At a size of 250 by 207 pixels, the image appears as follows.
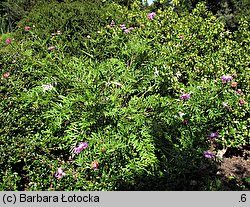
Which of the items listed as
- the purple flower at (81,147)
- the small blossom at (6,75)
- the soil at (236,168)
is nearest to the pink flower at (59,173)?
the purple flower at (81,147)

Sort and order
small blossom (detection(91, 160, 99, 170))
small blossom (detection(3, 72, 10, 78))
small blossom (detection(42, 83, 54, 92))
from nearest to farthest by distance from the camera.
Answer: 1. small blossom (detection(91, 160, 99, 170))
2. small blossom (detection(42, 83, 54, 92))
3. small blossom (detection(3, 72, 10, 78))

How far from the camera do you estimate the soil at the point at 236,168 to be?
308 cm

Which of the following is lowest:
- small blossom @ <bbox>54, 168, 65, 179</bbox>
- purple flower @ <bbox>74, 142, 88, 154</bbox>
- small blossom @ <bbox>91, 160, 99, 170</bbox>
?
small blossom @ <bbox>54, 168, 65, 179</bbox>

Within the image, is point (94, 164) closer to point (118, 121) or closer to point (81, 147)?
point (81, 147)

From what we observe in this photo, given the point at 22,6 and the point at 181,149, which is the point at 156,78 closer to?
the point at 181,149

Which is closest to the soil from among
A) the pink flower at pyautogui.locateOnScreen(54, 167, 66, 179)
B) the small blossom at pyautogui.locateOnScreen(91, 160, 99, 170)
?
the small blossom at pyautogui.locateOnScreen(91, 160, 99, 170)

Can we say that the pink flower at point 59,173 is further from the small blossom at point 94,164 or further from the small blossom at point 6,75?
the small blossom at point 6,75

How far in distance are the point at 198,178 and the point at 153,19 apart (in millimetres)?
2693

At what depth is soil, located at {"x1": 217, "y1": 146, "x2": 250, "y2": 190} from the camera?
10.1ft

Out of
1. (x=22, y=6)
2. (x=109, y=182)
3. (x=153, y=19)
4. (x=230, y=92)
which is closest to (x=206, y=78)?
(x=230, y=92)

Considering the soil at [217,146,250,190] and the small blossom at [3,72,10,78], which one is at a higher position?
the small blossom at [3,72,10,78]

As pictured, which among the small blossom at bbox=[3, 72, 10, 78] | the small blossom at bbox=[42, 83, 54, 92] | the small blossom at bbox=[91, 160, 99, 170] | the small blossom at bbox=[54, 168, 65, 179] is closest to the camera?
the small blossom at bbox=[91, 160, 99, 170]

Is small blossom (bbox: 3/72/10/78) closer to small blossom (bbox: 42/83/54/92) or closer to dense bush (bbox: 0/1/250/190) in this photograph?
dense bush (bbox: 0/1/250/190)
